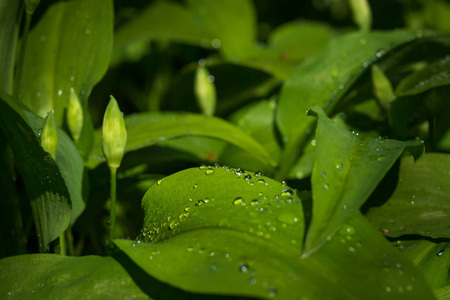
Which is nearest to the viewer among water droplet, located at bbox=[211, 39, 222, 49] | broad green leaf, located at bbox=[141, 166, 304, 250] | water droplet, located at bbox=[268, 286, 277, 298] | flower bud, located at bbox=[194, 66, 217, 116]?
water droplet, located at bbox=[268, 286, 277, 298]

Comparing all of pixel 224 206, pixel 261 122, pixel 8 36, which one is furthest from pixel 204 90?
pixel 224 206

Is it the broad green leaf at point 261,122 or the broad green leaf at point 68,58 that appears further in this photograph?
the broad green leaf at point 261,122

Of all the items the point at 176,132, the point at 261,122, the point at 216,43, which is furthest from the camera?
the point at 216,43

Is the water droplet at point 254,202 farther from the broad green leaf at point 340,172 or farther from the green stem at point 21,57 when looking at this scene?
the green stem at point 21,57

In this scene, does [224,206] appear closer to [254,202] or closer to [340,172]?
[254,202]

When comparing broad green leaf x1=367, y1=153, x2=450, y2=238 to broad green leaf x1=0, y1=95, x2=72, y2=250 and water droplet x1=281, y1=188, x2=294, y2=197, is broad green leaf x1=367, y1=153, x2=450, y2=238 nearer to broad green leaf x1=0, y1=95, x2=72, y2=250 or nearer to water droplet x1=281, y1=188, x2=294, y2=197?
water droplet x1=281, y1=188, x2=294, y2=197

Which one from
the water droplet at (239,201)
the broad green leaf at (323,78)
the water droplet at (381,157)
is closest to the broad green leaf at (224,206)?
the water droplet at (239,201)

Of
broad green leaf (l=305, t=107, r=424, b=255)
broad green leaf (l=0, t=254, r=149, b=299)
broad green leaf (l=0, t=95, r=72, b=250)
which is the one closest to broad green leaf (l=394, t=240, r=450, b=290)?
broad green leaf (l=305, t=107, r=424, b=255)
